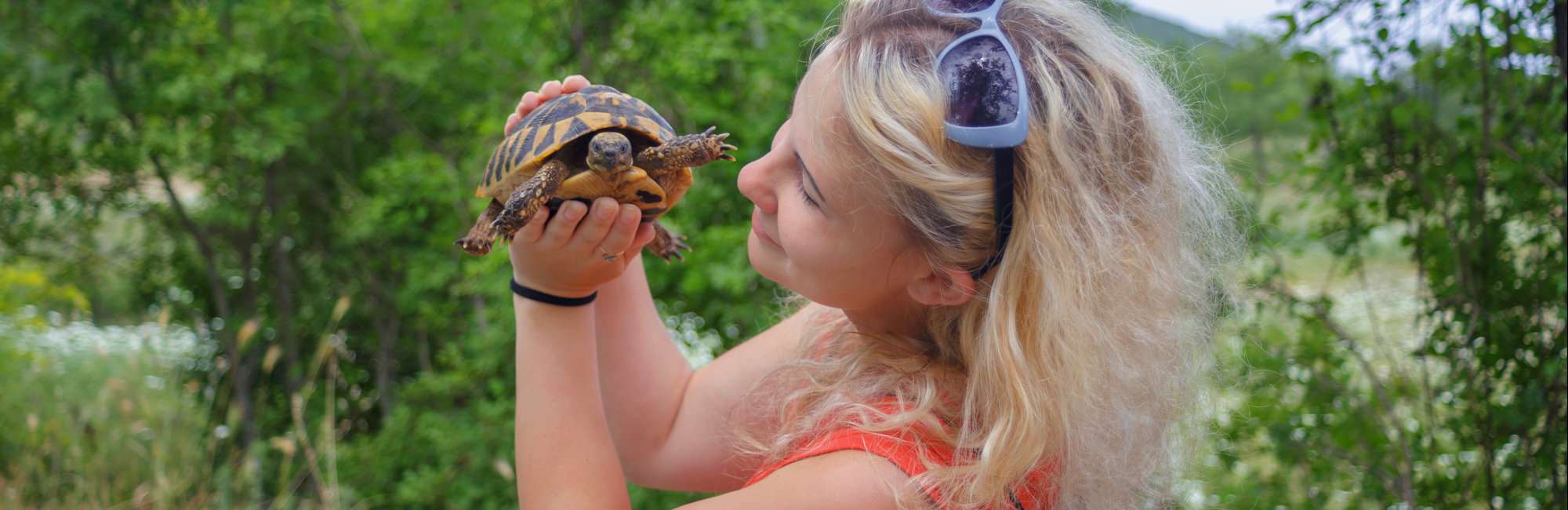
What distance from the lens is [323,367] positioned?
A: 5785 millimetres

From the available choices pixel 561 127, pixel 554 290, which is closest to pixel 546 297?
pixel 554 290

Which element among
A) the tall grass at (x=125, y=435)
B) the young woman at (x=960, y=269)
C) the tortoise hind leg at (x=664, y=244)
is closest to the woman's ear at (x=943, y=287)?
the young woman at (x=960, y=269)

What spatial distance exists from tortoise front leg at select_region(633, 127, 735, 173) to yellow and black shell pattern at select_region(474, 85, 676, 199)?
5 centimetres

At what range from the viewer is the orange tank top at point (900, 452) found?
1203 mm

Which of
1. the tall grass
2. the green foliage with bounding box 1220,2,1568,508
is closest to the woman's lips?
the green foliage with bounding box 1220,2,1568,508

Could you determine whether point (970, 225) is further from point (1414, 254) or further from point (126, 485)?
point (126, 485)

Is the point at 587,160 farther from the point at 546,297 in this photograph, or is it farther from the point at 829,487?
the point at 829,487

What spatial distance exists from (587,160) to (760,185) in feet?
0.89

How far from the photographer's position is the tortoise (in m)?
1.40

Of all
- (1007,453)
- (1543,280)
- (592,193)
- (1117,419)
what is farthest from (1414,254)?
(592,193)

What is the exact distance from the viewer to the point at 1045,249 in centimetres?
117

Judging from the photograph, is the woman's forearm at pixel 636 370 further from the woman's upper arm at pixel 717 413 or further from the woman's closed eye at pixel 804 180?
the woman's closed eye at pixel 804 180

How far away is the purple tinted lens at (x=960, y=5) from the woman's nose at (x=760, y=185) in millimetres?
262

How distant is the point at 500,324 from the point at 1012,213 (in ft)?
10.5
